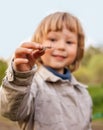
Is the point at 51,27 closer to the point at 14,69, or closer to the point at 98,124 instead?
the point at 14,69

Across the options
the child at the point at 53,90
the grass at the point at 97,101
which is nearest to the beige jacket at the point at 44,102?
the child at the point at 53,90

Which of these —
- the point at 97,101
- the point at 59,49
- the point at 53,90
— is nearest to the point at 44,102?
the point at 53,90

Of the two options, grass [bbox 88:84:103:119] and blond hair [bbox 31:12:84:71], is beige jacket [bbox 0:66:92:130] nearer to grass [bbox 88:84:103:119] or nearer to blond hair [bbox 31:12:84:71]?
blond hair [bbox 31:12:84:71]

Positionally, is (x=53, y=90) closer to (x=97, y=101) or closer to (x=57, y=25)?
(x=57, y=25)

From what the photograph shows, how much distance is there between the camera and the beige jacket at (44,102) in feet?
3.59

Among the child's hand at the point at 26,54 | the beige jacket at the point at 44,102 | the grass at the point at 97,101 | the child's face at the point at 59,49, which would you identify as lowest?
the grass at the point at 97,101

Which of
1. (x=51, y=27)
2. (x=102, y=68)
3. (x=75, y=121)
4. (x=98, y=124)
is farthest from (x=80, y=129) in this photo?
(x=102, y=68)

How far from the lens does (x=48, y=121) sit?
1288 mm

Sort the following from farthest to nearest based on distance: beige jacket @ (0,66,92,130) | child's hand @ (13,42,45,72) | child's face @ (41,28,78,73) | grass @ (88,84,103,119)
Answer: grass @ (88,84,103,119) < child's face @ (41,28,78,73) < beige jacket @ (0,66,92,130) < child's hand @ (13,42,45,72)

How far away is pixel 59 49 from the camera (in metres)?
1.37

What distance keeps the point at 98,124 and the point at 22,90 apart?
2855 millimetres

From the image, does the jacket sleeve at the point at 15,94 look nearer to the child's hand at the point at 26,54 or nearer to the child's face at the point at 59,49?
the child's hand at the point at 26,54

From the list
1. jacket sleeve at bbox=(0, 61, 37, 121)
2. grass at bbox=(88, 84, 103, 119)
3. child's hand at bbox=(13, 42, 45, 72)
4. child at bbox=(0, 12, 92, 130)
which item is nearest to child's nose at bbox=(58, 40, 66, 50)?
child at bbox=(0, 12, 92, 130)

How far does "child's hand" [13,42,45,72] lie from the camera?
0.98m
